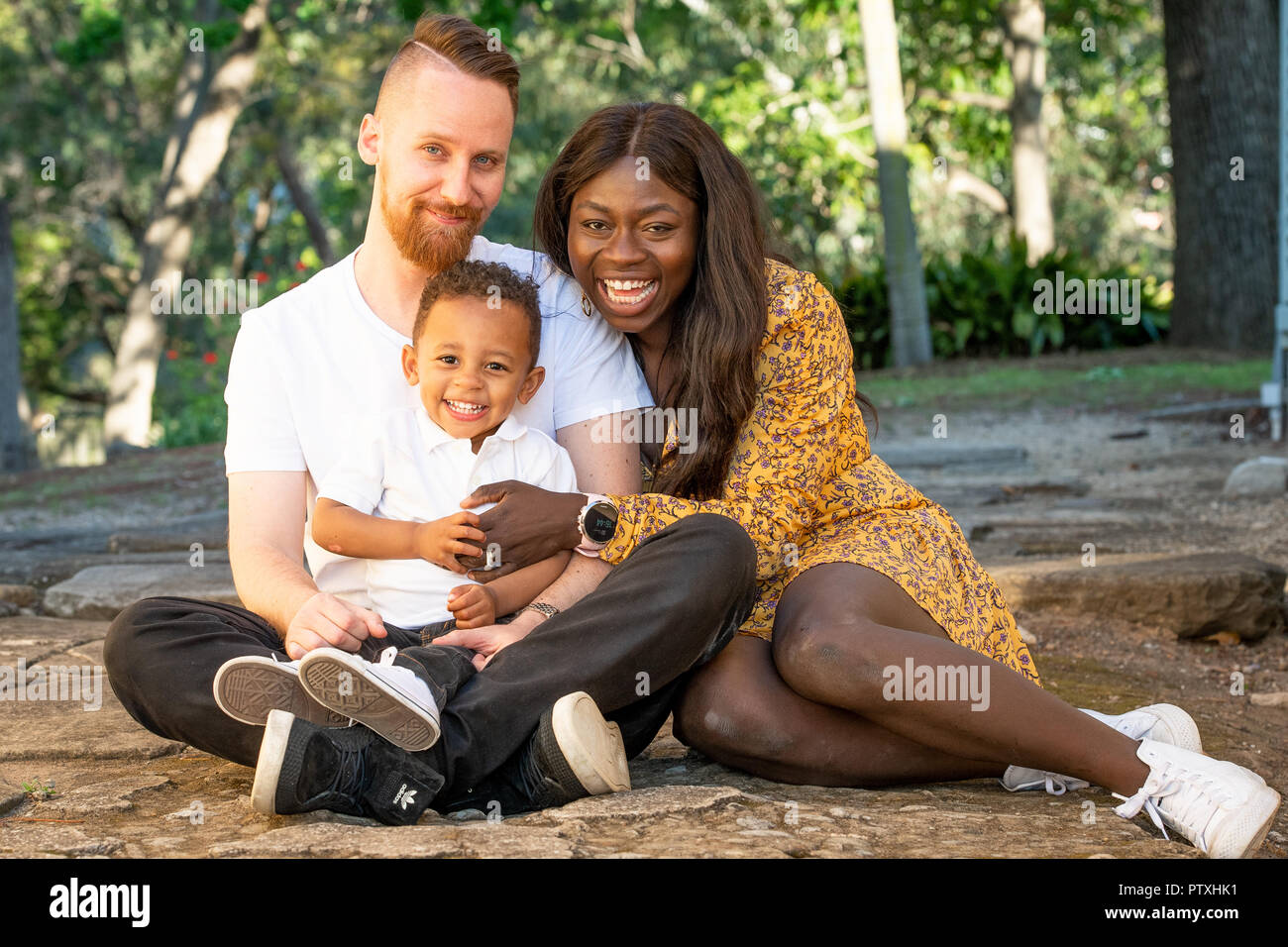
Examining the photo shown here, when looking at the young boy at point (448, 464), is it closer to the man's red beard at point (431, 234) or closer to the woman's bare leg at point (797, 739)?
the man's red beard at point (431, 234)

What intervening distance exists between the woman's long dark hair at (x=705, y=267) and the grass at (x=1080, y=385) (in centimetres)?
684

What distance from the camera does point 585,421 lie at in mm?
3066

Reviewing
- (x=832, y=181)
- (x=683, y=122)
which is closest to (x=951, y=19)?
(x=832, y=181)

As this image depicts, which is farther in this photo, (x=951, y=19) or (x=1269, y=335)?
(x=951, y=19)

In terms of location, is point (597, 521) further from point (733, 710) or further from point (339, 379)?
point (339, 379)

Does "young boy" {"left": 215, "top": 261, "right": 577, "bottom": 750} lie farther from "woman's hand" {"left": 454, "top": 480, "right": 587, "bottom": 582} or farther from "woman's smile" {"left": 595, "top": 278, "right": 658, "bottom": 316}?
"woman's smile" {"left": 595, "top": 278, "right": 658, "bottom": 316}

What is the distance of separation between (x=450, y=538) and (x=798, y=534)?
765 mm

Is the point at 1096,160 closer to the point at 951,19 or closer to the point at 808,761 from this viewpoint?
the point at 951,19

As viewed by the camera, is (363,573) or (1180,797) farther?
(363,573)

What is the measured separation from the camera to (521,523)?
2711 millimetres

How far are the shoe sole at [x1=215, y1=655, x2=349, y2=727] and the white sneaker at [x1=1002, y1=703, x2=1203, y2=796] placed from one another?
1318 millimetres

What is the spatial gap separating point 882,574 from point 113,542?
3.99m
